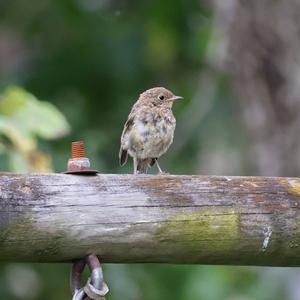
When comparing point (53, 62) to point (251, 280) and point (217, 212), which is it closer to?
point (251, 280)

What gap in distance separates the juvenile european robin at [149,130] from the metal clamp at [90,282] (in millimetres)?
2143

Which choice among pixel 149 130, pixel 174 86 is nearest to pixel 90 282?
pixel 149 130

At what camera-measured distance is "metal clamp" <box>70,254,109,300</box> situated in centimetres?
346

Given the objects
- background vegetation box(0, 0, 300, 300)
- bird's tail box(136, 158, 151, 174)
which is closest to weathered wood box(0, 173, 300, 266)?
bird's tail box(136, 158, 151, 174)

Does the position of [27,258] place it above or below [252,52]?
below

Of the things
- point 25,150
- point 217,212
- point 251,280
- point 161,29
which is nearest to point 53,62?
point 161,29

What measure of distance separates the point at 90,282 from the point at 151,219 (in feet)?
1.08

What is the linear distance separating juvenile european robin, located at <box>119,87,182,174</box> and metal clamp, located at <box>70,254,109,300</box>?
214 centimetres

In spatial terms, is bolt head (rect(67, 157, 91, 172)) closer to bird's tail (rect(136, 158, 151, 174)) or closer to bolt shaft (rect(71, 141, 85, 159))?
bolt shaft (rect(71, 141, 85, 159))

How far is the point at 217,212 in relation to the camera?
382 centimetres

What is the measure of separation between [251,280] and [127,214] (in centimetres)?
438

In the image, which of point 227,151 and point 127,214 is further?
point 227,151

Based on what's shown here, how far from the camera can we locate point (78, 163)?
12.3 ft

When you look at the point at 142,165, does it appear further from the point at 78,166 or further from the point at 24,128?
the point at 78,166
